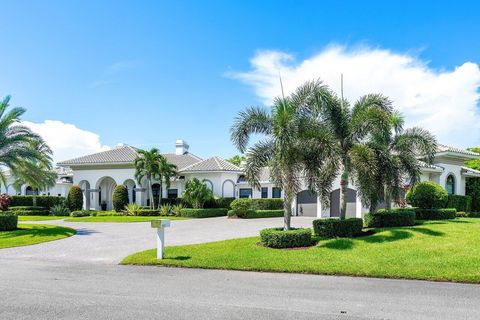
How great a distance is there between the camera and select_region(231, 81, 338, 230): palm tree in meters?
14.6

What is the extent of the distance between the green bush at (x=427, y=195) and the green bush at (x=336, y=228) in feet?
21.9

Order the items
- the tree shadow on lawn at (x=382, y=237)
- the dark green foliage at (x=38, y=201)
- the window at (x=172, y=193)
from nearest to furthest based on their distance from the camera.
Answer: the tree shadow on lawn at (x=382, y=237) → the window at (x=172, y=193) → the dark green foliage at (x=38, y=201)

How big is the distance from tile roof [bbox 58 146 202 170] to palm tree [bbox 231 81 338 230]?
24.9 metres

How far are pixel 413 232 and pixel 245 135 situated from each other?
7.40 m

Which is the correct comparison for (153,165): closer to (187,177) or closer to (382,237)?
(187,177)

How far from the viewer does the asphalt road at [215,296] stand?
6.98 m

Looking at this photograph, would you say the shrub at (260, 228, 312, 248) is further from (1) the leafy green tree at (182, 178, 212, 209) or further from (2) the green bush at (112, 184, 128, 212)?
(2) the green bush at (112, 184, 128, 212)

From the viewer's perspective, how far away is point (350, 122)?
15672mm

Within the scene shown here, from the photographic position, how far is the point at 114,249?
15539 millimetres

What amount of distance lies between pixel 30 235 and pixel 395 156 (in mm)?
17358

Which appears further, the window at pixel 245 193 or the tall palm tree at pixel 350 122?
the window at pixel 245 193

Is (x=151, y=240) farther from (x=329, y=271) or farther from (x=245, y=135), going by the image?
(x=329, y=271)

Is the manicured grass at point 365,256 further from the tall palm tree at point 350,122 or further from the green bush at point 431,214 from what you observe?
the green bush at point 431,214

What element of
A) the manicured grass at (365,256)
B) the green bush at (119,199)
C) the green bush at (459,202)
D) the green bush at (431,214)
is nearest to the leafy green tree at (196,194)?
the green bush at (119,199)
